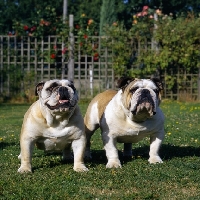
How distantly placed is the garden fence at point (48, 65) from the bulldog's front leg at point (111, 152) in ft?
42.3

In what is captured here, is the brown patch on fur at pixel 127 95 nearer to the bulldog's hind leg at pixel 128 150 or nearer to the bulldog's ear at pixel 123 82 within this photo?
the bulldog's ear at pixel 123 82

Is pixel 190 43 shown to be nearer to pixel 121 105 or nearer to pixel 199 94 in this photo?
pixel 199 94

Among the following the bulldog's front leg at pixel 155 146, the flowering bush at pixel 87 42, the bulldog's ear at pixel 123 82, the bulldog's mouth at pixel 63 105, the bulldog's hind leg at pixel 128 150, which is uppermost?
the flowering bush at pixel 87 42

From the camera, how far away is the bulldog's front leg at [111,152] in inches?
214

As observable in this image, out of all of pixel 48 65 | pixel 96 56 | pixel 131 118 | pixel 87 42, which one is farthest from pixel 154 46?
pixel 131 118

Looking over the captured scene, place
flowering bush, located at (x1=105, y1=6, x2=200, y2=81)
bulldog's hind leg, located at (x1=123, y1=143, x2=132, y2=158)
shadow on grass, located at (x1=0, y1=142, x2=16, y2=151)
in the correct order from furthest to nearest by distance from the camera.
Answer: flowering bush, located at (x1=105, y1=6, x2=200, y2=81) < shadow on grass, located at (x1=0, y1=142, x2=16, y2=151) < bulldog's hind leg, located at (x1=123, y1=143, x2=132, y2=158)

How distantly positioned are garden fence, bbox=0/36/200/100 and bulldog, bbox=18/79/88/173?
13.3 m

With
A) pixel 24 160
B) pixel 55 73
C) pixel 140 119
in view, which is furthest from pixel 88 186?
pixel 55 73

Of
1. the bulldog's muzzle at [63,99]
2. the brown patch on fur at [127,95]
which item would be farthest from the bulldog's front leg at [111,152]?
the bulldog's muzzle at [63,99]

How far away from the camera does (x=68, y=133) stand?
5266 mm

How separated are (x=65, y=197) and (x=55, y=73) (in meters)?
15.1

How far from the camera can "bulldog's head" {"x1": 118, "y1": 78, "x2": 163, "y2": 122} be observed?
17.3ft

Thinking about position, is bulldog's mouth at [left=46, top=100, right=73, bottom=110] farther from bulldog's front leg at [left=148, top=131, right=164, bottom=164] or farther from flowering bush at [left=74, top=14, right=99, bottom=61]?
flowering bush at [left=74, top=14, right=99, bottom=61]

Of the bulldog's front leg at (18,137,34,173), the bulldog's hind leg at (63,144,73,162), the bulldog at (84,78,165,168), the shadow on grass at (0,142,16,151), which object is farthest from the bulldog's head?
the shadow on grass at (0,142,16,151)
